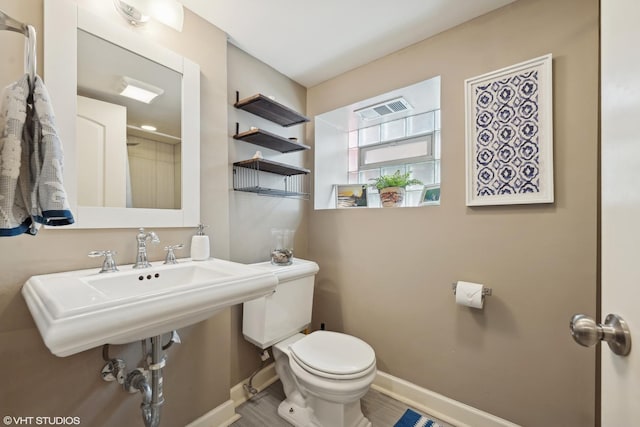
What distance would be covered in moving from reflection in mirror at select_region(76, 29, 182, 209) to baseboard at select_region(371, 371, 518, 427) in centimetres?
166

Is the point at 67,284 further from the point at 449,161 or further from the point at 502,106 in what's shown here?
the point at 502,106

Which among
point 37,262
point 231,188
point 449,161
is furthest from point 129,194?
point 449,161

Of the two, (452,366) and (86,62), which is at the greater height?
(86,62)

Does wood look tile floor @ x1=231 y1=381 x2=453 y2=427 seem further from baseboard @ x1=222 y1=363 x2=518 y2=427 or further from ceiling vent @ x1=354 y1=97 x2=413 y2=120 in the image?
ceiling vent @ x1=354 y1=97 x2=413 y2=120

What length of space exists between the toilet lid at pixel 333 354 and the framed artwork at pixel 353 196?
3.17 ft

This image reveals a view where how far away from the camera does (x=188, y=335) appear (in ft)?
4.33

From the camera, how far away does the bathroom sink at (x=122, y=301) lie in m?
0.59

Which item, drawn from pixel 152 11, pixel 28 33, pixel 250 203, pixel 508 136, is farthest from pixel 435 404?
pixel 152 11

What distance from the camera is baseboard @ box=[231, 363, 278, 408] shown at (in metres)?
1.57

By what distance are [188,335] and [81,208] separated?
75cm

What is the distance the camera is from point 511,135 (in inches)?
50.8

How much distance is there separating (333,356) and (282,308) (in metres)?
0.39

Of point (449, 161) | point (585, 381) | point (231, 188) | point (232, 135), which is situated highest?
point (232, 135)

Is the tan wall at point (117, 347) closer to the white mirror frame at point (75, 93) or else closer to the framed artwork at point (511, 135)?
the white mirror frame at point (75, 93)
